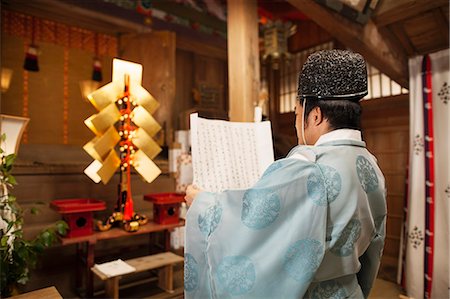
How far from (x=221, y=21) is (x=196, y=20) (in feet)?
1.74

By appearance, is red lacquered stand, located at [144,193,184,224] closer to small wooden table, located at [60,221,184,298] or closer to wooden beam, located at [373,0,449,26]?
small wooden table, located at [60,221,184,298]

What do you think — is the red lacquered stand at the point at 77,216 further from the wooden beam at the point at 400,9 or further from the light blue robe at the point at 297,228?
the wooden beam at the point at 400,9

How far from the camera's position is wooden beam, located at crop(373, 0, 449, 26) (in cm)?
244

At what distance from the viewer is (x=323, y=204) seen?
1101mm

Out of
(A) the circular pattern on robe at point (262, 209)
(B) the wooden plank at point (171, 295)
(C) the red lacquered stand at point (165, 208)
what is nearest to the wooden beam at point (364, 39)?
(A) the circular pattern on robe at point (262, 209)

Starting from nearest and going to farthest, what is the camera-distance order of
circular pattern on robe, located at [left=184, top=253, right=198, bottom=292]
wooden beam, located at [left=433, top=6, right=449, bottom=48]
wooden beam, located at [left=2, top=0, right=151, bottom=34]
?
circular pattern on robe, located at [left=184, top=253, right=198, bottom=292]
wooden beam, located at [left=433, top=6, right=449, bottom=48]
wooden beam, located at [left=2, top=0, right=151, bottom=34]

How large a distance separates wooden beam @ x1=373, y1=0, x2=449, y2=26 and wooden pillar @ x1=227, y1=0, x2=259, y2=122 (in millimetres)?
1075

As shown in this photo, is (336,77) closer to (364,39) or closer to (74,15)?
(364,39)

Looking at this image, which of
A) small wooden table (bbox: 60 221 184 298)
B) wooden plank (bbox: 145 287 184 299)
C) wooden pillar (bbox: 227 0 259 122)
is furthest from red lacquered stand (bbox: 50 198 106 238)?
wooden pillar (bbox: 227 0 259 122)

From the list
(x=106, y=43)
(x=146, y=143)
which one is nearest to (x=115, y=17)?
(x=106, y=43)

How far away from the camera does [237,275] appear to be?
3.78 feet

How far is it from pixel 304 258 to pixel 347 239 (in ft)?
0.63

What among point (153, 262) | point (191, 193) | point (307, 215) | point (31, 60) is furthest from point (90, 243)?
point (31, 60)

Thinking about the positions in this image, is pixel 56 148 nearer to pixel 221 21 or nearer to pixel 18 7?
pixel 18 7
